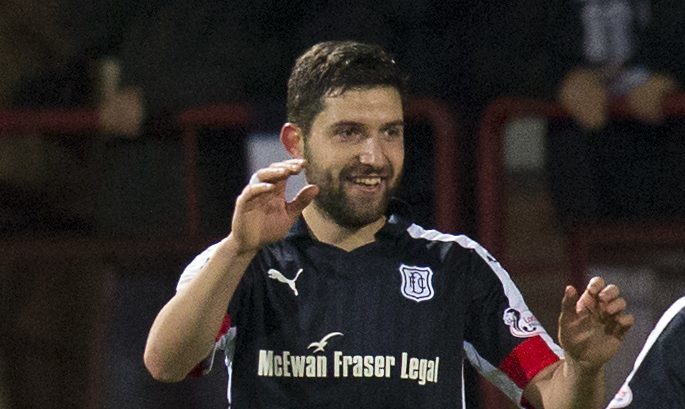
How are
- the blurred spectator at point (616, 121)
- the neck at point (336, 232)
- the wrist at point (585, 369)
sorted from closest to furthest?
the wrist at point (585, 369) < the neck at point (336, 232) < the blurred spectator at point (616, 121)

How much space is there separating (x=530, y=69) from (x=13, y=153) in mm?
1644

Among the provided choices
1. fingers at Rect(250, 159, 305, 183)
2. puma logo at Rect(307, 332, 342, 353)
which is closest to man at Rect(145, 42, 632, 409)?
puma logo at Rect(307, 332, 342, 353)

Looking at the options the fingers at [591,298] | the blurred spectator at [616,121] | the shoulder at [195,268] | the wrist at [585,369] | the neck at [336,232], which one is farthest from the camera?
the blurred spectator at [616,121]

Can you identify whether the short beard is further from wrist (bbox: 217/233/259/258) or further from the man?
wrist (bbox: 217/233/259/258)

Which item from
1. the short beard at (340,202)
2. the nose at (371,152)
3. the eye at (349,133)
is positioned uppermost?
the eye at (349,133)

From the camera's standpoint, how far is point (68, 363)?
5.14 meters

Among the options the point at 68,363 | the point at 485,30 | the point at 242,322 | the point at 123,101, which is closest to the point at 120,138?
the point at 123,101

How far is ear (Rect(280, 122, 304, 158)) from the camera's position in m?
3.58

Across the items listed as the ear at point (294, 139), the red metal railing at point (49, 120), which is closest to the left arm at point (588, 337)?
the ear at point (294, 139)

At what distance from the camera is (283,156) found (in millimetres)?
4996

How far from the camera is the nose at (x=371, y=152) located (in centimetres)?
340

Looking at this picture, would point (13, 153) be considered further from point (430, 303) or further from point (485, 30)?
point (430, 303)

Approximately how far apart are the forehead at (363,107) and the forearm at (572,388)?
0.63 m

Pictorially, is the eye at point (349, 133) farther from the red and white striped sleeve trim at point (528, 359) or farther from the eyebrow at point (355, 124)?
the red and white striped sleeve trim at point (528, 359)
